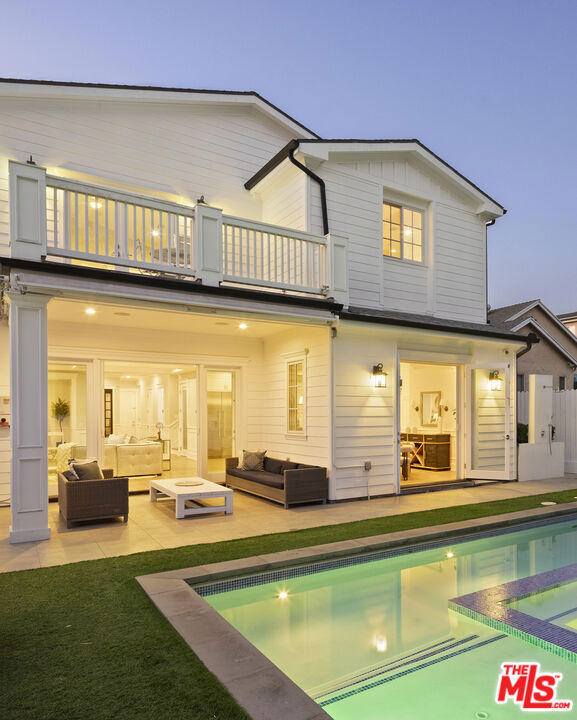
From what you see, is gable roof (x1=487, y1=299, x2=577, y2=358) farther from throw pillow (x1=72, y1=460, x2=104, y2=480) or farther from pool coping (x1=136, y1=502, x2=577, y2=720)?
throw pillow (x1=72, y1=460, x2=104, y2=480)

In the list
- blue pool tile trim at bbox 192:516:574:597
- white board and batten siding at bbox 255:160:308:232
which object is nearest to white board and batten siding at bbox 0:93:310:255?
white board and batten siding at bbox 255:160:308:232

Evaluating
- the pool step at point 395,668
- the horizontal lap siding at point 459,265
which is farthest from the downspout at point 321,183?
the pool step at point 395,668

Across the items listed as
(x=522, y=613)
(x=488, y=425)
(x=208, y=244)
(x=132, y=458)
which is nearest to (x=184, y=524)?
(x=208, y=244)

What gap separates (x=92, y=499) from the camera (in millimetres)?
6453

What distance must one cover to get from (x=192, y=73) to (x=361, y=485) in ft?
230

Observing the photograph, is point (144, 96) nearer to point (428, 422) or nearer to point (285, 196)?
point (285, 196)

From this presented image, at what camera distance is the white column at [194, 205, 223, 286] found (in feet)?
22.2

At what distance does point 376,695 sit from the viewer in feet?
10.1

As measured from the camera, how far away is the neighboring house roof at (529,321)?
51.7 ft

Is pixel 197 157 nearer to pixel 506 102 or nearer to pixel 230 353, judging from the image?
pixel 230 353

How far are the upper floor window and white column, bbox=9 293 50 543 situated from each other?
21.3ft

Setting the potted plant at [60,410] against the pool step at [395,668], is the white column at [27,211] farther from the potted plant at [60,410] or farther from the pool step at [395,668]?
the pool step at [395,668]

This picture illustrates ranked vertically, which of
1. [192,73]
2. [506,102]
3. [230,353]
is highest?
[192,73]

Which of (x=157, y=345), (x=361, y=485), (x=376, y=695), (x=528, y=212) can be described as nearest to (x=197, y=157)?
(x=157, y=345)
